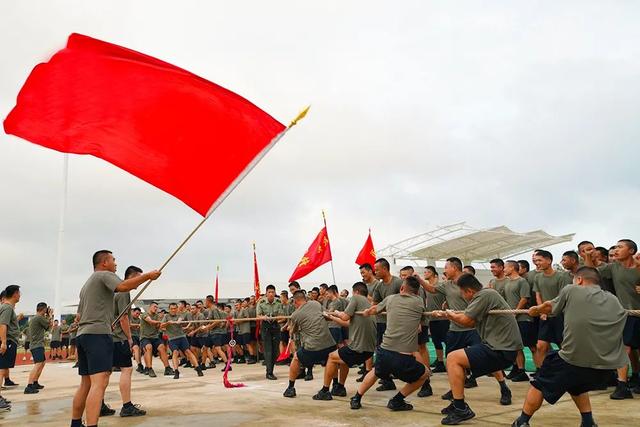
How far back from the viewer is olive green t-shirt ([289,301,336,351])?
28.6 ft

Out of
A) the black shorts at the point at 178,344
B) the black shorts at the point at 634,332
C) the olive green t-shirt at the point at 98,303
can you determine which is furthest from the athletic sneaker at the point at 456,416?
the black shorts at the point at 178,344

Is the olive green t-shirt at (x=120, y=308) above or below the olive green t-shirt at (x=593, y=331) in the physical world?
above

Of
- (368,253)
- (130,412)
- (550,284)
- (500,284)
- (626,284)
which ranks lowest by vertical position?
(130,412)

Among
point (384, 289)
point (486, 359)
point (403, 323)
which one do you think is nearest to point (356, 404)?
point (403, 323)

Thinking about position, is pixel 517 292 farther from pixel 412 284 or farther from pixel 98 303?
pixel 98 303

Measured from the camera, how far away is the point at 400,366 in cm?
685

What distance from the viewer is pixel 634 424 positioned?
559cm

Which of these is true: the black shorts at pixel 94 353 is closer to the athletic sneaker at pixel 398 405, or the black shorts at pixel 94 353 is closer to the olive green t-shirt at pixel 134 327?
the athletic sneaker at pixel 398 405

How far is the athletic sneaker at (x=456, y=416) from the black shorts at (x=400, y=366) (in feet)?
3.00

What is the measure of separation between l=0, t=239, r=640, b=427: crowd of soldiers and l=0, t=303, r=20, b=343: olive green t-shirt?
0.02m

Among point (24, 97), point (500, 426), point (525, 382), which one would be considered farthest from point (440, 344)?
point (24, 97)

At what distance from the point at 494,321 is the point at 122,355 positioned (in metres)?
5.13

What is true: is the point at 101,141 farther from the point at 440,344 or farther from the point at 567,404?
the point at 440,344

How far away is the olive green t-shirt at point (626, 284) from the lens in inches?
288
